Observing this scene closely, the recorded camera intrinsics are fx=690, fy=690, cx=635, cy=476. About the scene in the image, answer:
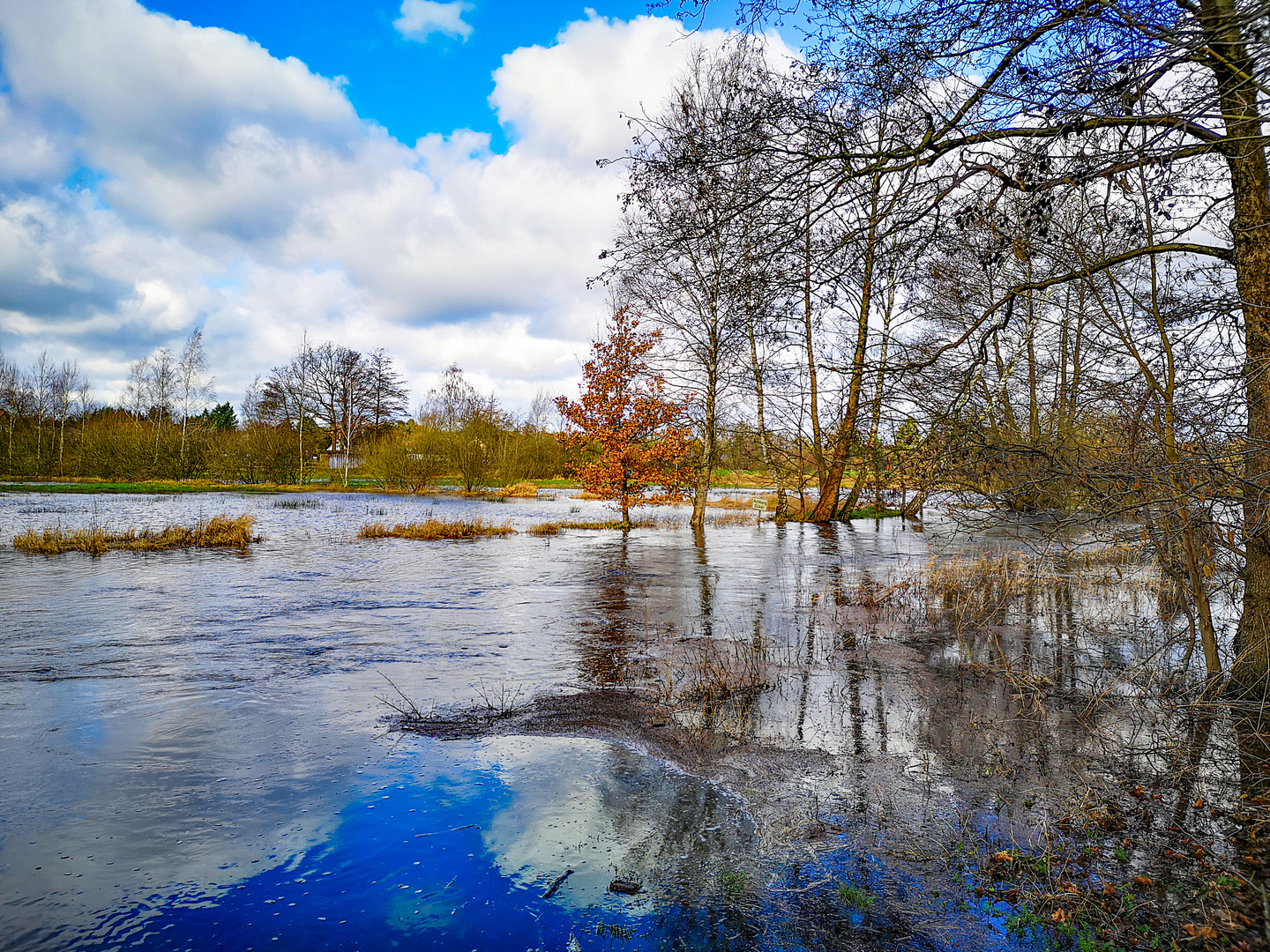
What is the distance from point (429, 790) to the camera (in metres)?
4.36

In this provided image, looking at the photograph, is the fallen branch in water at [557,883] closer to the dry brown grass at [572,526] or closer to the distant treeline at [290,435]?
the dry brown grass at [572,526]

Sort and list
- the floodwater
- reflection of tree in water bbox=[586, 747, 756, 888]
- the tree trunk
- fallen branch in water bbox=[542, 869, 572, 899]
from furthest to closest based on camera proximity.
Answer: the tree trunk → reflection of tree in water bbox=[586, 747, 756, 888] → fallen branch in water bbox=[542, 869, 572, 899] → the floodwater

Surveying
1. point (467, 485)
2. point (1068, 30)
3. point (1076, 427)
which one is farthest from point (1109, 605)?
point (467, 485)

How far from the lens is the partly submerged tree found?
68.8 feet

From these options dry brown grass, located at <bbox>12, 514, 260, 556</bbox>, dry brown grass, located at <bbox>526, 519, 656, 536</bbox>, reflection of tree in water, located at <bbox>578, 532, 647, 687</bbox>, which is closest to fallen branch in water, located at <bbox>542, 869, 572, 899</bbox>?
reflection of tree in water, located at <bbox>578, 532, 647, 687</bbox>

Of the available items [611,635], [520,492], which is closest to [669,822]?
[611,635]

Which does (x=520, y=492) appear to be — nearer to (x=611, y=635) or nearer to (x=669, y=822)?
(x=611, y=635)

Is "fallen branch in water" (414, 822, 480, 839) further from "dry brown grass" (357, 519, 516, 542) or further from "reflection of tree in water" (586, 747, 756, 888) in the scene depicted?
"dry brown grass" (357, 519, 516, 542)

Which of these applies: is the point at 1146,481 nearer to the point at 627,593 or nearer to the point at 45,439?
the point at 627,593

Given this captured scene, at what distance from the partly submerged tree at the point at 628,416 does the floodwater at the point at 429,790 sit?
439 inches

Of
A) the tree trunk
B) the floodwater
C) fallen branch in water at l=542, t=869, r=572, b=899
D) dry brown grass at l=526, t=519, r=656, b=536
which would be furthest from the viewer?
dry brown grass at l=526, t=519, r=656, b=536

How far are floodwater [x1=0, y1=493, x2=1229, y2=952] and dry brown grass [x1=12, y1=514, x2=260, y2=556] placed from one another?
22.8 ft

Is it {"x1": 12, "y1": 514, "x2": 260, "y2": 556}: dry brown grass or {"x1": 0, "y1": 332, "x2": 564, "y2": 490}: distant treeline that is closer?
{"x1": 12, "y1": 514, "x2": 260, "y2": 556}: dry brown grass

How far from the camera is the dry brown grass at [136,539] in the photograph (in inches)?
609
